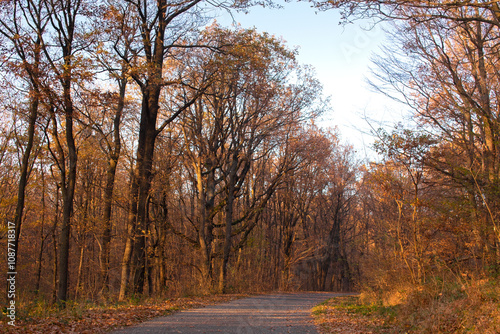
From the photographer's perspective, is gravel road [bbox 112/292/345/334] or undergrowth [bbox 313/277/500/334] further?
gravel road [bbox 112/292/345/334]

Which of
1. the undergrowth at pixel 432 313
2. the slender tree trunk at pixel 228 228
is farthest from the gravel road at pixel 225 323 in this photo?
the slender tree trunk at pixel 228 228

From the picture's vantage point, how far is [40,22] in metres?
13.7

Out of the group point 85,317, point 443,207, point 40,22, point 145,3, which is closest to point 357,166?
point 443,207

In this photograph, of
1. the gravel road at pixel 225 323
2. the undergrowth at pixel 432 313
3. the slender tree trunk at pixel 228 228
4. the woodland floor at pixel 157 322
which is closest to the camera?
the undergrowth at pixel 432 313

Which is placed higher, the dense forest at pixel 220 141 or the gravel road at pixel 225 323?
the dense forest at pixel 220 141

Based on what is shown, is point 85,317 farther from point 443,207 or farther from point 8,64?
point 443,207

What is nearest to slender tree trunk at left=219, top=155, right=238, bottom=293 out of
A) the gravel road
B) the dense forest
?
the dense forest

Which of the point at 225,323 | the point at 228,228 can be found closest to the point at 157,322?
the point at 225,323

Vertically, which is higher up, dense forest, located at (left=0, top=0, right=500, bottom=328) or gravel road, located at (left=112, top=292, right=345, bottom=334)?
dense forest, located at (left=0, top=0, right=500, bottom=328)

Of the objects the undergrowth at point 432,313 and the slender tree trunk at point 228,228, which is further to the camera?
the slender tree trunk at point 228,228

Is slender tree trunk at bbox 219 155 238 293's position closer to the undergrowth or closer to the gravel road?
the undergrowth

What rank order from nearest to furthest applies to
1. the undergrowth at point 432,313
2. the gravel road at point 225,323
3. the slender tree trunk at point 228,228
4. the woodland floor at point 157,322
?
the undergrowth at point 432,313 → the woodland floor at point 157,322 → the gravel road at point 225,323 → the slender tree trunk at point 228,228

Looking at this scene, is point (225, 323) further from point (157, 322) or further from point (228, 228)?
point (228, 228)

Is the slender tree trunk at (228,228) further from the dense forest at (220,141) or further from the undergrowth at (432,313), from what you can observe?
the undergrowth at (432,313)
